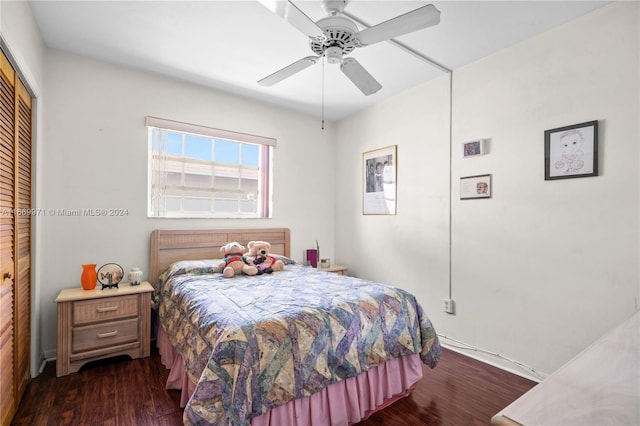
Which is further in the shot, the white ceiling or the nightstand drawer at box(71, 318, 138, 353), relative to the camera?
the nightstand drawer at box(71, 318, 138, 353)

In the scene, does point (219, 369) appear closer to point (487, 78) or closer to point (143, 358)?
point (143, 358)

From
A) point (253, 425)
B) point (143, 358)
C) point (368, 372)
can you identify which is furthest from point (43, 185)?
point (368, 372)

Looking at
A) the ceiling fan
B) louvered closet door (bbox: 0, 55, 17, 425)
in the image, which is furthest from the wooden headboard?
the ceiling fan

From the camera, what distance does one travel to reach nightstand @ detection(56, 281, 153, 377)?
7.63 feet

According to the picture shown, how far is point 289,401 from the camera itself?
1.56m

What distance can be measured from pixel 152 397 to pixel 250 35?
2.66 meters

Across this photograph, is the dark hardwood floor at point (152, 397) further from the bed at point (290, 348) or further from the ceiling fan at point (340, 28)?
the ceiling fan at point (340, 28)

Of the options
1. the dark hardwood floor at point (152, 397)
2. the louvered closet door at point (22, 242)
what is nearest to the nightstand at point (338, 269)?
the dark hardwood floor at point (152, 397)

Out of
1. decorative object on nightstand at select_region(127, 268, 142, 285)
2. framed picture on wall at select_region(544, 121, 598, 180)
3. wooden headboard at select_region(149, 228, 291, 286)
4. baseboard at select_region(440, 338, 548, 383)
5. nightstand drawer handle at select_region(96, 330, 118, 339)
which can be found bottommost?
baseboard at select_region(440, 338, 548, 383)

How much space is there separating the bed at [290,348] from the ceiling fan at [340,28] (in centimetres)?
152

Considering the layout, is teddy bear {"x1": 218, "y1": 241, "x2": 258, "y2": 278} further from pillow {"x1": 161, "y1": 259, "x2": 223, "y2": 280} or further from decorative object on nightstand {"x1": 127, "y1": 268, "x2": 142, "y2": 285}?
decorative object on nightstand {"x1": 127, "y1": 268, "x2": 142, "y2": 285}

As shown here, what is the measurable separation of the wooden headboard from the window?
22cm

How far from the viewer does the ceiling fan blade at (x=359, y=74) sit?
2034 mm

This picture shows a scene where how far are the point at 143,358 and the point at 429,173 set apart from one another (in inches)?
122
